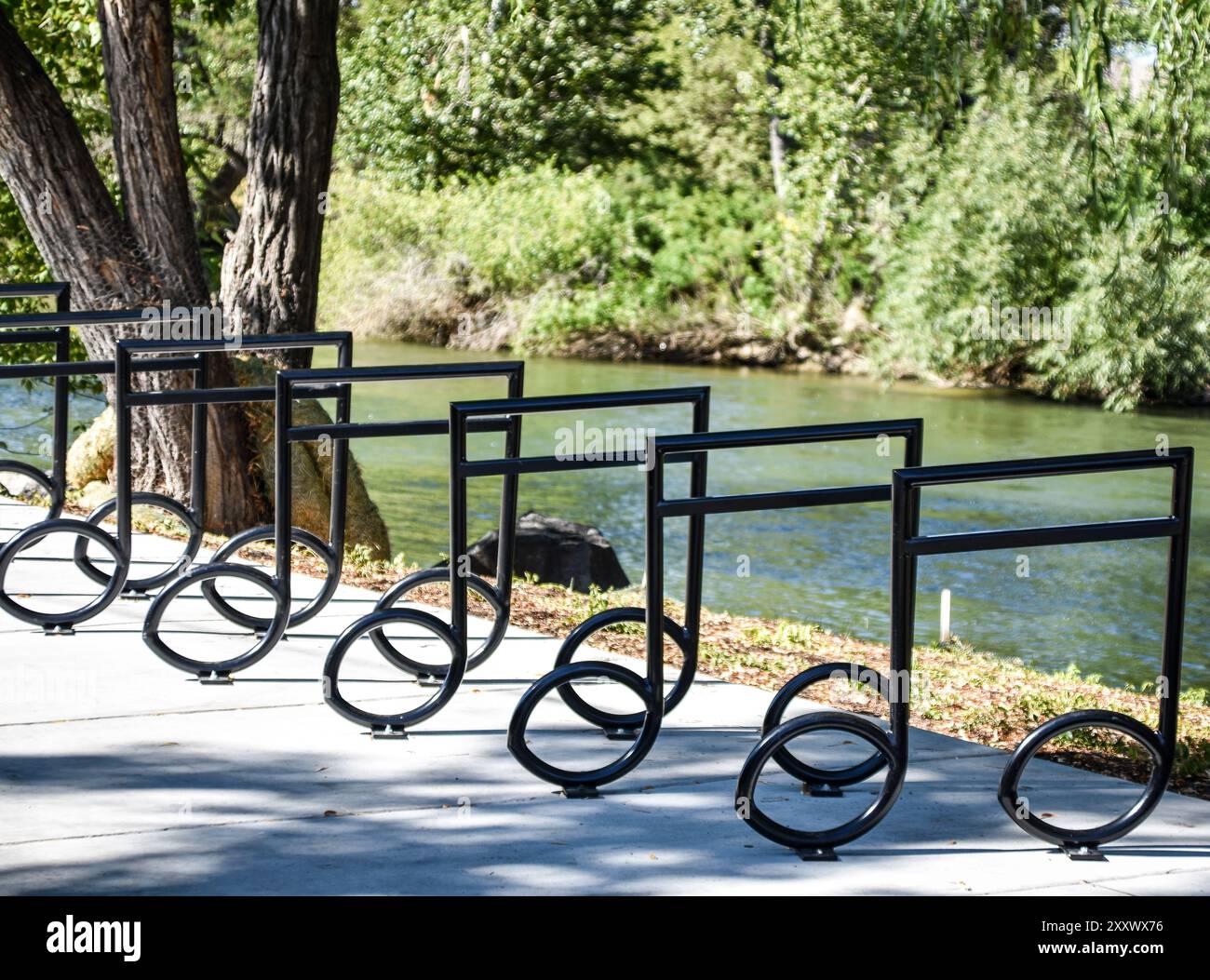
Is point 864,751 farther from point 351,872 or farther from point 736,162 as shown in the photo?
point 736,162

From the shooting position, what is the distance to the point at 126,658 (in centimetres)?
583

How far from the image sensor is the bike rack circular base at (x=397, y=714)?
4.88m

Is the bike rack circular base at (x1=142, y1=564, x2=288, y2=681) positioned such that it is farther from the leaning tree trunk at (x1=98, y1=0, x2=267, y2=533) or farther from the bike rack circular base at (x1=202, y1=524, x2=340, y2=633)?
the leaning tree trunk at (x1=98, y1=0, x2=267, y2=533)

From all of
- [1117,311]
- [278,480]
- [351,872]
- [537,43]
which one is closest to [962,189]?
[1117,311]

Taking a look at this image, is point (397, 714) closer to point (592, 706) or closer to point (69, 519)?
point (592, 706)

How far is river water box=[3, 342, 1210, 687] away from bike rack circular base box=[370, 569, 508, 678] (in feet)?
18.0

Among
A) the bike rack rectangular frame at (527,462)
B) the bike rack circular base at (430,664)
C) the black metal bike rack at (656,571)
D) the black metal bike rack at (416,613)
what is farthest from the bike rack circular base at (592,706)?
the bike rack circular base at (430,664)

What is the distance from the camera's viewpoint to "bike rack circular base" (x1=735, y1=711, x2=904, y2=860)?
156 inches

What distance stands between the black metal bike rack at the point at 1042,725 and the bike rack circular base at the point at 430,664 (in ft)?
5.98

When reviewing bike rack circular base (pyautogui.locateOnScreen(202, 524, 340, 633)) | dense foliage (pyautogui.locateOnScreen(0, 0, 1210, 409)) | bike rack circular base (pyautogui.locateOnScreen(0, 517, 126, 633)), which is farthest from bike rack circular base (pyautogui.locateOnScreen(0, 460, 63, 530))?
dense foliage (pyautogui.locateOnScreen(0, 0, 1210, 409))

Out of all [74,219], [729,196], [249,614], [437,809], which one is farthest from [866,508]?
[729,196]

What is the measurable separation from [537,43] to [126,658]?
98.7 ft

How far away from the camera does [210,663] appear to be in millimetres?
5629

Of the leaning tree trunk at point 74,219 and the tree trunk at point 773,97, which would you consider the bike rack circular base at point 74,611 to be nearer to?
the leaning tree trunk at point 74,219
